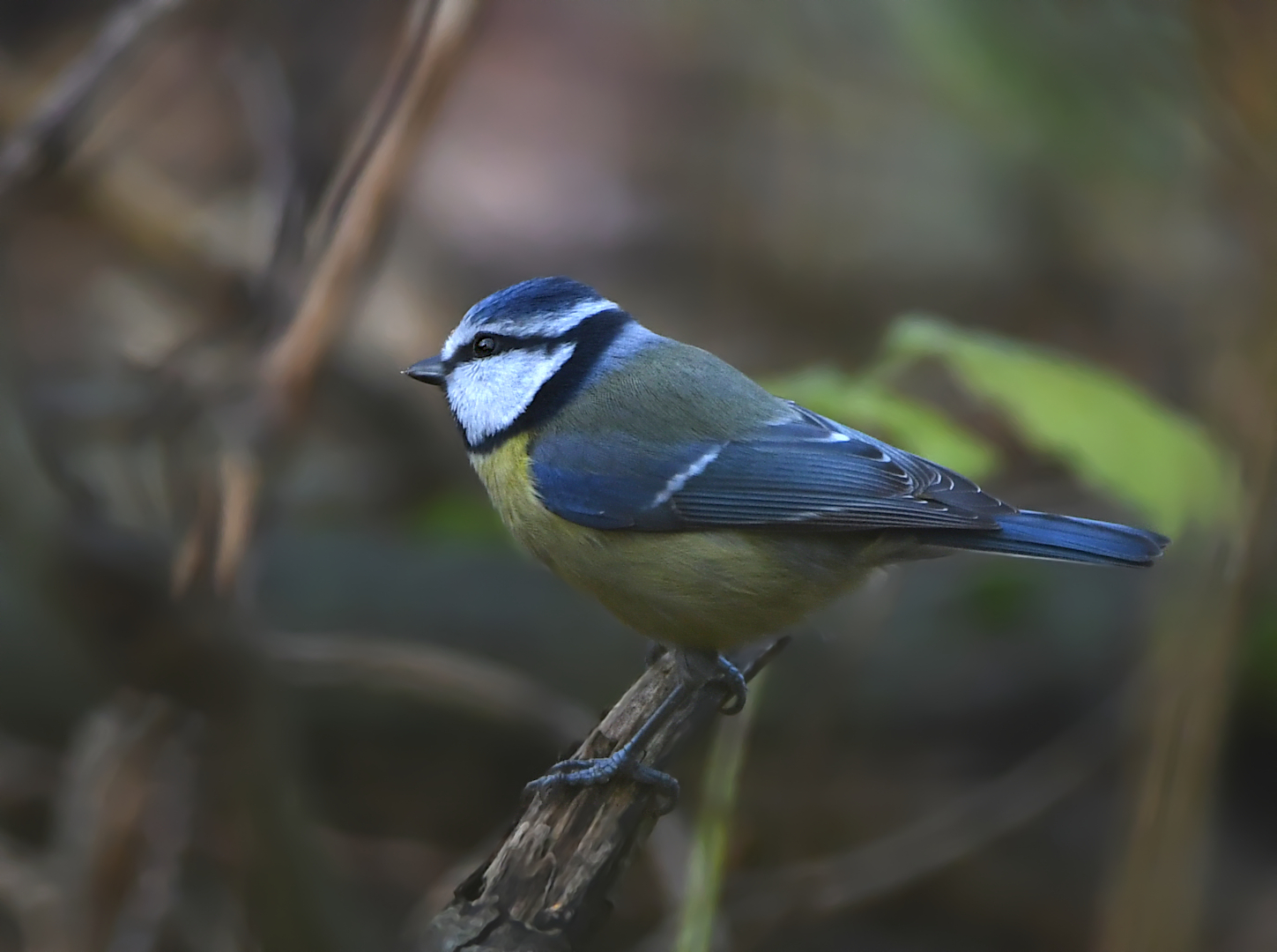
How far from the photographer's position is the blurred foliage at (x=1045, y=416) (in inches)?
77.9

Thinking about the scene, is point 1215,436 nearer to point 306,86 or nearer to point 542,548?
point 542,548

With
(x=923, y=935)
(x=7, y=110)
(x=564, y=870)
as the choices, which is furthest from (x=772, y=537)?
(x=7, y=110)

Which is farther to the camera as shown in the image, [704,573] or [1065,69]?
[1065,69]

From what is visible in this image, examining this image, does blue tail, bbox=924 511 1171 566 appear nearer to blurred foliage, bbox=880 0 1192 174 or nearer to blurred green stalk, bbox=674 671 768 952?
blurred green stalk, bbox=674 671 768 952

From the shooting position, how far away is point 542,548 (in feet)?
6.60

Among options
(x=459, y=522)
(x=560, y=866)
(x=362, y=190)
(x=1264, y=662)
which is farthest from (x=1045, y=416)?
(x=459, y=522)

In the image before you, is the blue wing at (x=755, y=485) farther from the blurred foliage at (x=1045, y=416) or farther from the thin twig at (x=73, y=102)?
the thin twig at (x=73, y=102)

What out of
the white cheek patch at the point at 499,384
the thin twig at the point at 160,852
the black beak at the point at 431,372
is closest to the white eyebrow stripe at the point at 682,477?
the white cheek patch at the point at 499,384

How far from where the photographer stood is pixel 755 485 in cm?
196

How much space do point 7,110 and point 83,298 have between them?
157cm

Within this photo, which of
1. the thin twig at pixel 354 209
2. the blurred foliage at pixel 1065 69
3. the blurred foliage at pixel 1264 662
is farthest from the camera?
the blurred foliage at pixel 1065 69

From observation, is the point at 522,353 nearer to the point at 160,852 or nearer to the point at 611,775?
the point at 611,775

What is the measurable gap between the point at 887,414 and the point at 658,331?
2.97 metres

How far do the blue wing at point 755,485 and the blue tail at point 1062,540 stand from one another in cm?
4
